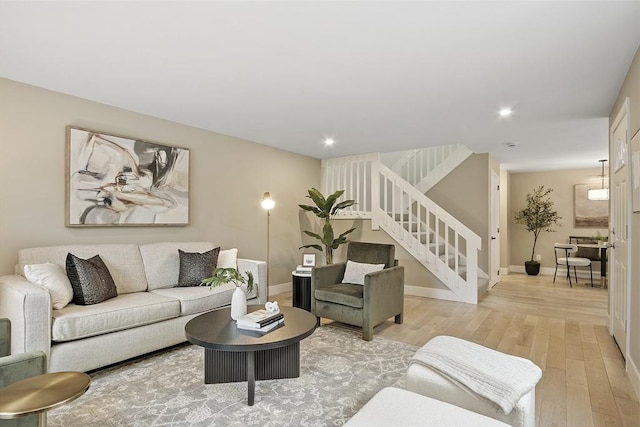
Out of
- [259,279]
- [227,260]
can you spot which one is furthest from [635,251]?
[227,260]

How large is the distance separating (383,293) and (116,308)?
240 cm

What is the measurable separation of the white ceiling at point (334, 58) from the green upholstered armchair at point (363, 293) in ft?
5.19

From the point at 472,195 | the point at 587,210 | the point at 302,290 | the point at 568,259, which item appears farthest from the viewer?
the point at 587,210

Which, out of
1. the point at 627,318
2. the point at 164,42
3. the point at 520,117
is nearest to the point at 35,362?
the point at 164,42

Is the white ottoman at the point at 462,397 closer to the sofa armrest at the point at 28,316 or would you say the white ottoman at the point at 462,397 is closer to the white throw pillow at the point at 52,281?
the sofa armrest at the point at 28,316

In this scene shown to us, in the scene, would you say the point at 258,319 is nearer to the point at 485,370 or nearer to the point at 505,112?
the point at 485,370

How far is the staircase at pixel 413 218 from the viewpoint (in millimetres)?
5012

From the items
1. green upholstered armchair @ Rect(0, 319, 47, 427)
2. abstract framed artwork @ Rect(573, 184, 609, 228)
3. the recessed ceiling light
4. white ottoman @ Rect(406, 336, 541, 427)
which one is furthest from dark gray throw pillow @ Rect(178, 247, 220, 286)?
abstract framed artwork @ Rect(573, 184, 609, 228)

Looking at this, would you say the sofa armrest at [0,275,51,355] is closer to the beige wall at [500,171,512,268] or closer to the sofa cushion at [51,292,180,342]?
the sofa cushion at [51,292,180,342]

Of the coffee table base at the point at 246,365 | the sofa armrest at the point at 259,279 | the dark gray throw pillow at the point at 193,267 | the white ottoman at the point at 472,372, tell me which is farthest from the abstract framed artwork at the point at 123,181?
the white ottoman at the point at 472,372

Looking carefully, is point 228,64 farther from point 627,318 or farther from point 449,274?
point 449,274

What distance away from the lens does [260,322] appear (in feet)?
7.61

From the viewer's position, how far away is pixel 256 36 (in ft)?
7.21

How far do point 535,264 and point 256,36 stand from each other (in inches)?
295
